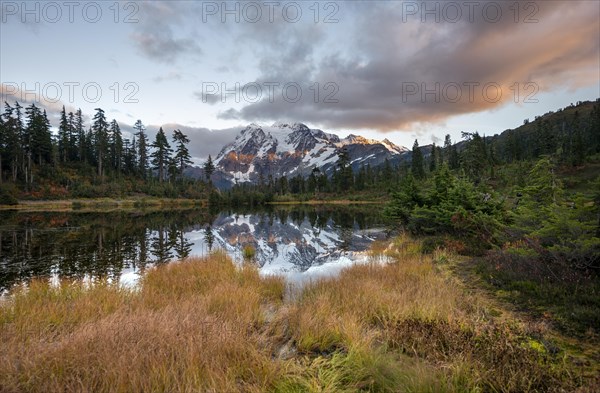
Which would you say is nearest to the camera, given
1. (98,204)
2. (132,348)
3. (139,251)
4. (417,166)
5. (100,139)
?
(132,348)

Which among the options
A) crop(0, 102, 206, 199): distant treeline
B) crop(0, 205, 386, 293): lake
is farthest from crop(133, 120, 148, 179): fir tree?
crop(0, 205, 386, 293): lake

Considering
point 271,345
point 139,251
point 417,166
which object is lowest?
point 139,251

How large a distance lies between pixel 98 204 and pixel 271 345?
67283mm

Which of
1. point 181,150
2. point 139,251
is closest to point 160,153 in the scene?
point 181,150

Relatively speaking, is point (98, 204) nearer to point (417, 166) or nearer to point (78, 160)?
point (78, 160)

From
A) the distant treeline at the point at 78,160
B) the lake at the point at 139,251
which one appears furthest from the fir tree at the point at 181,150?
the lake at the point at 139,251

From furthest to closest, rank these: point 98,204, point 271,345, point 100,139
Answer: point 100,139, point 98,204, point 271,345

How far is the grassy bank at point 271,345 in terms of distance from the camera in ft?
11.6

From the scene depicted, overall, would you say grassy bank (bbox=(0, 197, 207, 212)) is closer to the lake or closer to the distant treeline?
the distant treeline

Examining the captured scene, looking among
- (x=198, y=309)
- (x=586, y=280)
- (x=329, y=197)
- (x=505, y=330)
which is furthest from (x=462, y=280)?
(x=329, y=197)

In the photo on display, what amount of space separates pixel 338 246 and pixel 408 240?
14.6 ft

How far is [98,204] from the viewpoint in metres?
60.2

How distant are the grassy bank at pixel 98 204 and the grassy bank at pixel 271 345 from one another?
54.2m

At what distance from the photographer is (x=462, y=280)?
9320 mm
